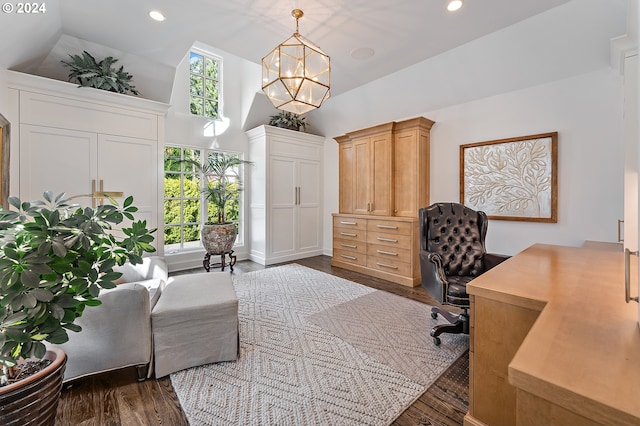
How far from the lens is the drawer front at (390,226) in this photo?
4053mm

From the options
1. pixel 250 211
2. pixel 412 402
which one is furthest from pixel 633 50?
pixel 250 211

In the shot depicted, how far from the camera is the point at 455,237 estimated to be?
275cm

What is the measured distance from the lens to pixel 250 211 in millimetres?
5664

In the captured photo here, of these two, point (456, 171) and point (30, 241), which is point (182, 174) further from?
point (456, 171)

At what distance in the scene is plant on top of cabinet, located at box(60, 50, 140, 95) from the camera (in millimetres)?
3289

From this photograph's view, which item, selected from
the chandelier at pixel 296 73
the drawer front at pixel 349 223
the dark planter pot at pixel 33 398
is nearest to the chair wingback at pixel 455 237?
the chandelier at pixel 296 73

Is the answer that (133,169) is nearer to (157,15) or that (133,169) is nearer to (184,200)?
(184,200)

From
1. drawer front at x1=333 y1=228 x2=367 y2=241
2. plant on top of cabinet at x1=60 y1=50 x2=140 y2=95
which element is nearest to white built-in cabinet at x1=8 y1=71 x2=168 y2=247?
plant on top of cabinet at x1=60 y1=50 x2=140 y2=95

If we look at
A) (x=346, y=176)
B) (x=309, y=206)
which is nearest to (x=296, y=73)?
(x=346, y=176)

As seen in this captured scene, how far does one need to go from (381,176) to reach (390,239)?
110 cm

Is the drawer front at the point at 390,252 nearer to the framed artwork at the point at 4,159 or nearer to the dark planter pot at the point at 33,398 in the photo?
the dark planter pot at the point at 33,398

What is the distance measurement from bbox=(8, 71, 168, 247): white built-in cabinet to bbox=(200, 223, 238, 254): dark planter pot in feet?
2.19

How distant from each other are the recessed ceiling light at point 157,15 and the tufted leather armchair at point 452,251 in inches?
138

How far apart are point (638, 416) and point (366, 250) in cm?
410
